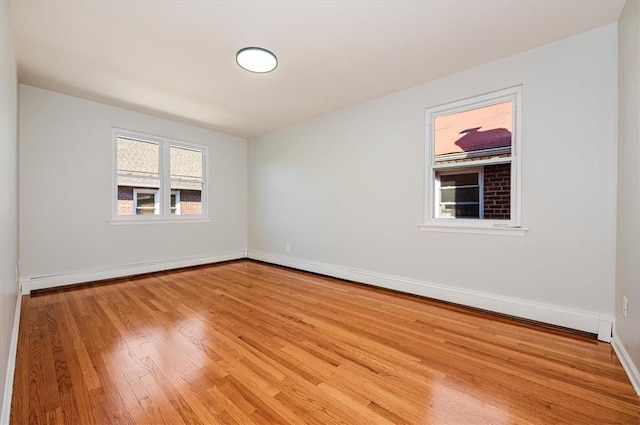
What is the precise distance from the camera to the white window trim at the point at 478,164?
8.77 feet

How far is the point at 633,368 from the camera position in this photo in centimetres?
171

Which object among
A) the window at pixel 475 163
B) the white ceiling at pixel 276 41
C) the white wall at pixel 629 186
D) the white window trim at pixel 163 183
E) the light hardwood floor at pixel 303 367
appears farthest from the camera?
the white window trim at pixel 163 183

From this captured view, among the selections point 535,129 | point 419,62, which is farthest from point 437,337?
A: point 419,62

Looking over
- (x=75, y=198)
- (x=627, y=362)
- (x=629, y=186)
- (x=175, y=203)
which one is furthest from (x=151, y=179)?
(x=627, y=362)

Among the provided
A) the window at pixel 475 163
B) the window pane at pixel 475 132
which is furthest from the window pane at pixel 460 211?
the window pane at pixel 475 132

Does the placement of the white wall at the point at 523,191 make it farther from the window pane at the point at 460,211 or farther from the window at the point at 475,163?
the window pane at the point at 460,211

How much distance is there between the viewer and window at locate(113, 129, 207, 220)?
168 inches

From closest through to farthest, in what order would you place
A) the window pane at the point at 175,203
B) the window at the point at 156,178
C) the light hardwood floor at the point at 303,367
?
the light hardwood floor at the point at 303,367 → the window at the point at 156,178 → the window pane at the point at 175,203

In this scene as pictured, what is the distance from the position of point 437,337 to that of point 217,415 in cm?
176

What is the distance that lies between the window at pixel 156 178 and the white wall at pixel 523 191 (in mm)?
2068

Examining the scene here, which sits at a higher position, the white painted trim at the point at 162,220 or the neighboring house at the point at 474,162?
the neighboring house at the point at 474,162

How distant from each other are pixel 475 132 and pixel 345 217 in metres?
2.01

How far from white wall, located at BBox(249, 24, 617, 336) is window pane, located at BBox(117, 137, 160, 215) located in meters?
2.49

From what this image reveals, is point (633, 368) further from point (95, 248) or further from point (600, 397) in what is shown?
point (95, 248)
